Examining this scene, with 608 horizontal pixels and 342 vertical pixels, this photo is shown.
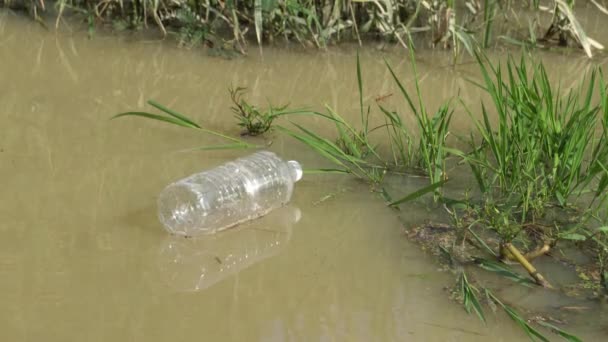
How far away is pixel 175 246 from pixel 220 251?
0.14 metres

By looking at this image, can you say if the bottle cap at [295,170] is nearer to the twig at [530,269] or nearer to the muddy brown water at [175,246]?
the muddy brown water at [175,246]

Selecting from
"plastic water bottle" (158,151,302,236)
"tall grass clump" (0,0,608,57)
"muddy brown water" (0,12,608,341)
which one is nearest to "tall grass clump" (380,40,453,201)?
"muddy brown water" (0,12,608,341)

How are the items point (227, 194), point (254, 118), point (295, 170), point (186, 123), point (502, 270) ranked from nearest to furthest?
point (502, 270), point (227, 194), point (295, 170), point (186, 123), point (254, 118)

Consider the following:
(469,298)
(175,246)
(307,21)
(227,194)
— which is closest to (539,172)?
(469,298)

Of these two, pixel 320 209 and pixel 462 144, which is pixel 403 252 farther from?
pixel 462 144

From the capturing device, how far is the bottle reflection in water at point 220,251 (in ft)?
8.44

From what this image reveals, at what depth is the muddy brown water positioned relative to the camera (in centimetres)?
236

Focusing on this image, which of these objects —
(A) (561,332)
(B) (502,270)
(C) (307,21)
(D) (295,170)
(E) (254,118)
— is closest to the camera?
(A) (561,332)

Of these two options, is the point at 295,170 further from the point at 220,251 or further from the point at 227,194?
the point at 220,251

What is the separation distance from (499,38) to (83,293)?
10.0 feet

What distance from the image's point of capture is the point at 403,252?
2.73 m

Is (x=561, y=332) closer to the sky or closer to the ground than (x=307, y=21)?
closer to the ground

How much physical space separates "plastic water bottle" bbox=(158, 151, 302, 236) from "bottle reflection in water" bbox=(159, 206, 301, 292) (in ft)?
0.16

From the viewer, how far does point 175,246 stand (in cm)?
272
